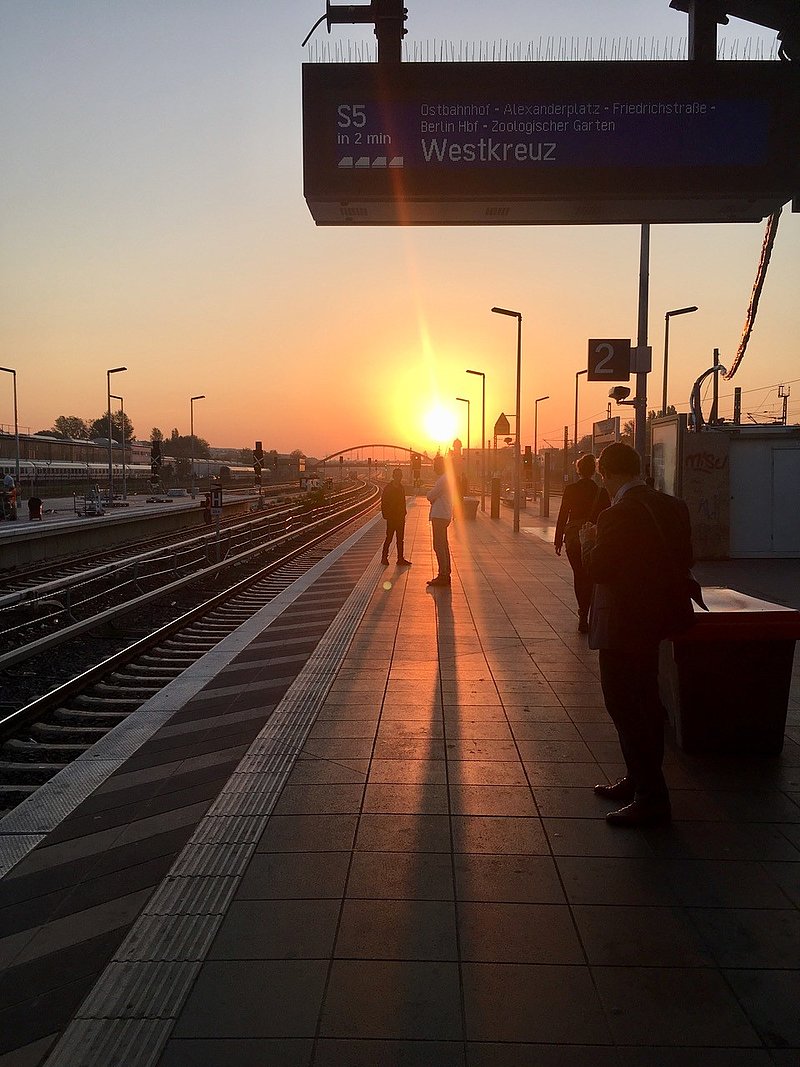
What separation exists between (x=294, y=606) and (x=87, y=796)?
7.30 metres

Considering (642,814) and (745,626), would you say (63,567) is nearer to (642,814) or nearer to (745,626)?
(745,626)

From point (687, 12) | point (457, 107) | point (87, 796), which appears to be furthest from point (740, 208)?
point (87, 796)

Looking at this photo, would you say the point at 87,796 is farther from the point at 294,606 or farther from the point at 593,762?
the point at 294,606

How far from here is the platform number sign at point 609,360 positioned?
33.1 feet

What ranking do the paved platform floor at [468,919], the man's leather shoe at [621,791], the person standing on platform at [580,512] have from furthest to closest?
the person standing on platform at [580,512] < the man's leather shoe at [621,791] < the paved platform floor at [468,919]

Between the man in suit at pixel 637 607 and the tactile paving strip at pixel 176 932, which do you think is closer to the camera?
the tactile paving strip at pixel 176 932

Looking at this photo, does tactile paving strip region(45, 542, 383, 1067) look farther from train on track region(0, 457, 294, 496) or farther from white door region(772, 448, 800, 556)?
train on track region(0, 457, 294, 496)

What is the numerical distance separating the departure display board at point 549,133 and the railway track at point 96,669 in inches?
184

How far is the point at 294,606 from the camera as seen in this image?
12164mm

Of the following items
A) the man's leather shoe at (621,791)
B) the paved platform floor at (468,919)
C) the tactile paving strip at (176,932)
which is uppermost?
the man's leather shoe at (621,791)

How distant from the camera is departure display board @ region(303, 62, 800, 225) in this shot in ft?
22.9

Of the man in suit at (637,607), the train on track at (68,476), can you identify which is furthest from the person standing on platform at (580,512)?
the train on track at (68,476)

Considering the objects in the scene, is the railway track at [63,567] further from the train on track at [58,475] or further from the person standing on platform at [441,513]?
the train on track at [58,475]

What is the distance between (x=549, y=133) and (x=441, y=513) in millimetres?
6647
